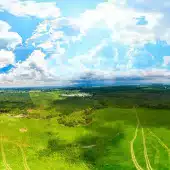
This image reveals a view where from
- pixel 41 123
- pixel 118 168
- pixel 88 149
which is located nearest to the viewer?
pixel 118 168

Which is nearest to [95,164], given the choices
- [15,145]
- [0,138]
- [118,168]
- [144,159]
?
[118,168]

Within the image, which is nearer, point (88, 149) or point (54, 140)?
point (88, 149)

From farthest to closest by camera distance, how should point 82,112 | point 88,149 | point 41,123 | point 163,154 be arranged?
point 82,112
point 41,123
point 88,149
point 163,154

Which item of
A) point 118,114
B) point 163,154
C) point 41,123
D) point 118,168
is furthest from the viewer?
point 118,114

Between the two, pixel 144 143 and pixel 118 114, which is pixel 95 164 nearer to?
pixel 144 143

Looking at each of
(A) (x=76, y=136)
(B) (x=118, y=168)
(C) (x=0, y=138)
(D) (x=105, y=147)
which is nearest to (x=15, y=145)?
(C) (x=0, y=138)

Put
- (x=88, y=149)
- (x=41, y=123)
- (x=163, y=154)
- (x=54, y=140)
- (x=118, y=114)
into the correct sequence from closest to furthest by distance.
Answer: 1. (x=163, y=154)
2. (x=88, y=149)
3. (x=54, y=140)
4. (x=41, y=123)
5. (x=118, y=114)

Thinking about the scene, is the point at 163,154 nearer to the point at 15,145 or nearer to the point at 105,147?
the point at 105,147

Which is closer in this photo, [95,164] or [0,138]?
[95,164]

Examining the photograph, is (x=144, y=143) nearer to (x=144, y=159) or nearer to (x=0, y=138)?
(x=144, y=159)
